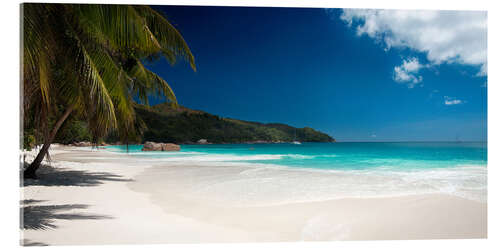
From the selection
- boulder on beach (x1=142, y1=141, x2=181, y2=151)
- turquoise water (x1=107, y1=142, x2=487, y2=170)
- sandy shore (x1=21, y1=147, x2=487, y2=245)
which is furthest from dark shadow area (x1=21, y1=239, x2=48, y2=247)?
boulder on beach (x1=142, y1=141, x2=181, y2=151)

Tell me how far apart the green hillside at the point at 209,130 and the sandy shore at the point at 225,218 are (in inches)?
481

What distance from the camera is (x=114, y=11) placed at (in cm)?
209

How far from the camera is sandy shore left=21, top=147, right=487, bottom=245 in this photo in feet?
7.11

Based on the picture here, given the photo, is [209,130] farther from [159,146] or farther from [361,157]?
[361,157]

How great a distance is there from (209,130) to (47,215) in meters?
21.2

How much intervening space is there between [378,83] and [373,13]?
3570 mm

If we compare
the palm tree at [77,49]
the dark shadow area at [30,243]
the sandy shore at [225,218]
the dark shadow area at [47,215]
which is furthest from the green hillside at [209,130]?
the dark shadow area at [30,243]

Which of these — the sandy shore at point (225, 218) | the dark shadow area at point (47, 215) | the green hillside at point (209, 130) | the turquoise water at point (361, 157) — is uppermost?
the green hillside at point (209, 130)

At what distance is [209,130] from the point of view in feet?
77.4

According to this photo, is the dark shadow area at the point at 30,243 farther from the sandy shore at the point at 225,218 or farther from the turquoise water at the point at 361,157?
the turquoise water at the point at 361,157

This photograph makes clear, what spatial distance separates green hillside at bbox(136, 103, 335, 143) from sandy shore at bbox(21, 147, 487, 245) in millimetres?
12228

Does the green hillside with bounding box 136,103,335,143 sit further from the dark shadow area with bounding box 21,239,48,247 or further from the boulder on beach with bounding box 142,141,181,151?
A: the dark shadow area with bounding box 21,239,48,247

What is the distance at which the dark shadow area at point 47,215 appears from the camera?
7.27 ft

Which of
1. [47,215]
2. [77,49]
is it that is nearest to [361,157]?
[47,215]
